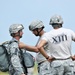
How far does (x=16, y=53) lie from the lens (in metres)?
12.2

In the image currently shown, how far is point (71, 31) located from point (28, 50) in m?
0.99

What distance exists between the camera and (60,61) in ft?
40.6

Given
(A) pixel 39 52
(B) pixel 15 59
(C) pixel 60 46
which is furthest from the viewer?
(A) pixel 39 52

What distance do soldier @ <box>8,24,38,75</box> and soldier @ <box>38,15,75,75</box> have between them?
37 cm

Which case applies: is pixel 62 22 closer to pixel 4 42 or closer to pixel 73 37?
pixel 73 37

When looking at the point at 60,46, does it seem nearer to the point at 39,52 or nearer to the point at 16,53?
the point at 39,52

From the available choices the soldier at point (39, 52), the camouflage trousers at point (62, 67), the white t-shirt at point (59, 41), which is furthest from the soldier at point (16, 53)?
the camouflage trousers at point (62, 67)

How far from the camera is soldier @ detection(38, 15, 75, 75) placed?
12.3 m

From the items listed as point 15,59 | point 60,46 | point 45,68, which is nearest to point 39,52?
point 45,68

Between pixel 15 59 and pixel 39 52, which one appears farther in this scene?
pixel 39 52

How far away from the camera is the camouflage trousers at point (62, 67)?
40.6 ft

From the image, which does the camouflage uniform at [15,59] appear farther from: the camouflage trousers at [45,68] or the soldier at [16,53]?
the camouflage trousers at [45,68]

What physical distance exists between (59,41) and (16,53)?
94 centimetres

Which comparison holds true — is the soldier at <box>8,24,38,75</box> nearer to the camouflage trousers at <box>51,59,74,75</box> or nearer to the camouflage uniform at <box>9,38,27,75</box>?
the camouflage uniform at <box>9,38,27,75</box>
